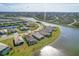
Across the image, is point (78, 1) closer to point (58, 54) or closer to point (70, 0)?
point (70, 0)

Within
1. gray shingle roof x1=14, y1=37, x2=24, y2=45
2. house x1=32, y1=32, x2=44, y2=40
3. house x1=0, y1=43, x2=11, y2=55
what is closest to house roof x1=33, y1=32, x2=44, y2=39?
house x1=32, y1=32, x2=44, y2=40

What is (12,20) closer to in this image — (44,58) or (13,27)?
(13,27)

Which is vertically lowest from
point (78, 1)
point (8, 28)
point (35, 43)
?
point (35, 43)

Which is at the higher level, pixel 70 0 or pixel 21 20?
pixel 70 0

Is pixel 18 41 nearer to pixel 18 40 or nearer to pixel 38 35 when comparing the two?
pixel 18 40

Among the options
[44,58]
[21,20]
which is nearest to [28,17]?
[21,20]

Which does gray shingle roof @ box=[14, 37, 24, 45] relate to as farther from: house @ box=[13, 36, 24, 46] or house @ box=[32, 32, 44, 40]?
house @ box=[32, 32, 44, 40]

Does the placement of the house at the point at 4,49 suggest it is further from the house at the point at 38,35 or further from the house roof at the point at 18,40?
the house at the point at 38,35

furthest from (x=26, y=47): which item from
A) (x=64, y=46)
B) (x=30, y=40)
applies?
(x=64, y=46)

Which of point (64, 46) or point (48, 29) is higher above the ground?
point (48, 29)
